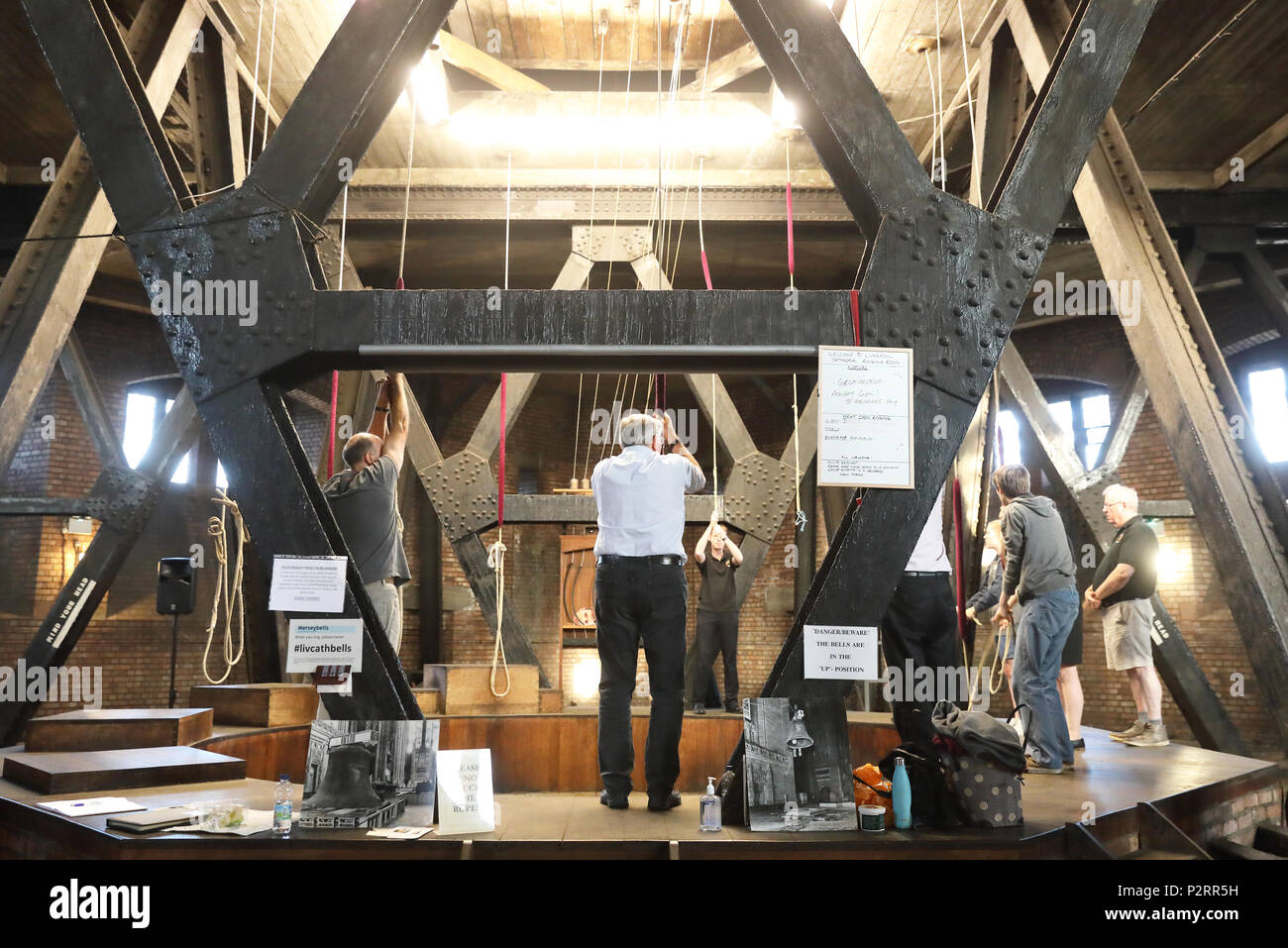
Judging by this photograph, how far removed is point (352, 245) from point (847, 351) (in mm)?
6924

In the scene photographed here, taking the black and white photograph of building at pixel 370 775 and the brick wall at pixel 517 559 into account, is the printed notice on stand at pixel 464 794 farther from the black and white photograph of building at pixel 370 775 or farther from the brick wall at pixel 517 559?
the brick wall at pixel 517 559

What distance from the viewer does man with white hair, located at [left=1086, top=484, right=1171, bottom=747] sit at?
550 centimetres

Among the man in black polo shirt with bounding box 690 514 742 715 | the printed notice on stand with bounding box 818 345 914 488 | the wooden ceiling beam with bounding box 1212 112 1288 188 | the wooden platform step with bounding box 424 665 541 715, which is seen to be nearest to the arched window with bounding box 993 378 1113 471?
the wooden ceiling beam with bounding box 1212 112 1288 188

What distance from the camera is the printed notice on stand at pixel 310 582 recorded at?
286 centimetres

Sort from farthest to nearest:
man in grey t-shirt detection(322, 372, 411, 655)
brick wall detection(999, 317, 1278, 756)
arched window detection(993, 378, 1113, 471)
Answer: arched window detection(993, 378, 1113, 471), brick wall detection(999, 317, 1278, 756), man in grey t-shirt detection(322, 372, 411, 655)

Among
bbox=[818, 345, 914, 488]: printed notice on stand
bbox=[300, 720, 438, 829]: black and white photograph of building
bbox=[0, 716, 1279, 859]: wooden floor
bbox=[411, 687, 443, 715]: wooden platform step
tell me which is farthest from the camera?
bbox=[411, 687, 443, 715]: wooden platform step

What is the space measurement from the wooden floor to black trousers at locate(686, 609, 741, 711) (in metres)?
3.48

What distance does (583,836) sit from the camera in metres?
2.81

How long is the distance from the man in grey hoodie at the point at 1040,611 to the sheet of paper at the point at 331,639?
3.21 m

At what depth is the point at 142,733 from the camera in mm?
4672

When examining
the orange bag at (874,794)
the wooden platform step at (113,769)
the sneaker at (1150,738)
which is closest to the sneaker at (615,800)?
the orange bag at (874,794)

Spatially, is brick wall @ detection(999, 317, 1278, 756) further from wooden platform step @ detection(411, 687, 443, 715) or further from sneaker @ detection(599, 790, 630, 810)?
sneaker @ detection(599, 790, 630, 810)

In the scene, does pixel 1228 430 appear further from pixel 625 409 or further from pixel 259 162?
pixel 625 409

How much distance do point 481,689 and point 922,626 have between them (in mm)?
3929
